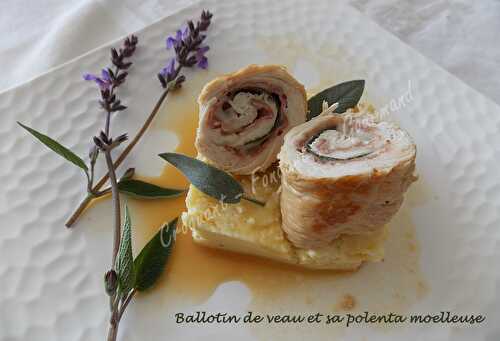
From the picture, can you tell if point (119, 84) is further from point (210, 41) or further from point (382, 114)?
point (382, 114)

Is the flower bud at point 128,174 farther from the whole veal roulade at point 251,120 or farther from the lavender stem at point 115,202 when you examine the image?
the whole veal roulade at point 251,120

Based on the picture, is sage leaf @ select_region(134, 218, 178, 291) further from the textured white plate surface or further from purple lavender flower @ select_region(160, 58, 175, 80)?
purple lavender flower @ select_region(160, 58, 175, 80)

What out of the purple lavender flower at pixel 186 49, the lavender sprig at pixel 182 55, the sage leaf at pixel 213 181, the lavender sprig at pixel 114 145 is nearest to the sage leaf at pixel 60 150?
the lavender sprig at pixel 114 145

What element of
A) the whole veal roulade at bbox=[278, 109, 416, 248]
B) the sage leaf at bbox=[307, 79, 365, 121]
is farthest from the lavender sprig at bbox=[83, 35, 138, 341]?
the sage leaf at bbox=[307, 79, 365, 121]

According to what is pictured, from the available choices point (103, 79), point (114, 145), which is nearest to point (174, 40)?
point (103, 79)

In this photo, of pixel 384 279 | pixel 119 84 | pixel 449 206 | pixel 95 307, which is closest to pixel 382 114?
pixel 449 206

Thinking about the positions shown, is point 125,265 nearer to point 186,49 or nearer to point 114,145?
point 114,145
